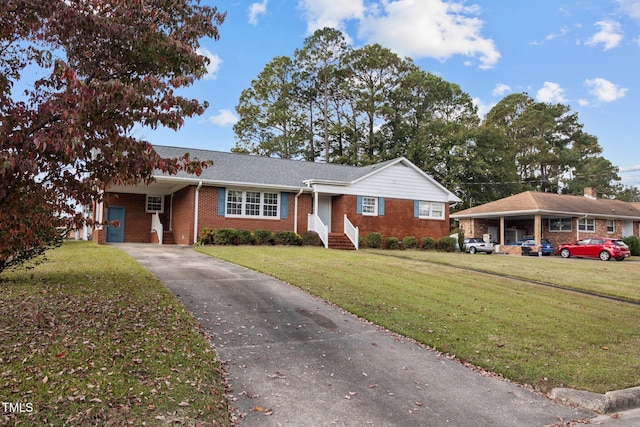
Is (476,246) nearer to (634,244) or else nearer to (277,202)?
(634,244)

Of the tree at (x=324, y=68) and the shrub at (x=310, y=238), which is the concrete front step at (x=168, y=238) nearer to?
the shrub at (x=310, y=238)

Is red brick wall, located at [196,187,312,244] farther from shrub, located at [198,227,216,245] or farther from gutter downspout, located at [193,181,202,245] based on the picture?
shrub, located at [198,227,216,245]

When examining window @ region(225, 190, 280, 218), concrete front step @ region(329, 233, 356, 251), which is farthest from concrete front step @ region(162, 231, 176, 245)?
concrete front step @ region(329, 233, 356, 251)

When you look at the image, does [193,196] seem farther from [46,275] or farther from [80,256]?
[46,275]

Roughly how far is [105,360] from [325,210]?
21.0 m

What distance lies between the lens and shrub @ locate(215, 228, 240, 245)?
20047 mm

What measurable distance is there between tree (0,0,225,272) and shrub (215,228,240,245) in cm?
1279

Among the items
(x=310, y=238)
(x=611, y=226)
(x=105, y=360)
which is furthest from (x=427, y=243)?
(x=105, y=360)

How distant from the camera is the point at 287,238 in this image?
21.7 metres

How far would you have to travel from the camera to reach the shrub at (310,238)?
22.3 metres

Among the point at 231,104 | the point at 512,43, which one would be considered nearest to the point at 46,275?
the point at 512,43

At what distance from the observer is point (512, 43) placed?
18406 mm

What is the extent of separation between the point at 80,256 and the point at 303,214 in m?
11.8

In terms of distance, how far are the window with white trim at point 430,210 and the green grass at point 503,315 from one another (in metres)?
12.7
